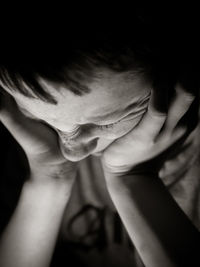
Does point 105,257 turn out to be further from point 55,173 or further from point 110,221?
point 55,173

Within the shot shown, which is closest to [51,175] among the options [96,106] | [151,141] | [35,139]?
[35,139]

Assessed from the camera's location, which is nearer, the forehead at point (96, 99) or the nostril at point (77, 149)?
the forehead at point (96, 99)

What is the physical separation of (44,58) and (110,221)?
1.87ft

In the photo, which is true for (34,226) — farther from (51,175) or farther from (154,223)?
(154,223)

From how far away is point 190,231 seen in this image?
65 cm

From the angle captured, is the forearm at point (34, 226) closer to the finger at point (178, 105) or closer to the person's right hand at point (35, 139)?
the person's right hand at point (35, 139)

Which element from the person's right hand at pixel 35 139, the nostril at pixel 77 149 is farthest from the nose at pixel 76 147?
the person's right hand at pixel 35 139

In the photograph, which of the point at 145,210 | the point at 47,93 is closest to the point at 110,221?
the point at 145,210

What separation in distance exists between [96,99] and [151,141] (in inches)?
10.7

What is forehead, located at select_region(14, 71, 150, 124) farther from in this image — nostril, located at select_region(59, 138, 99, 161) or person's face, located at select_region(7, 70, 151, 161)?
nostril, located at select_region(59, 138, 99, 161)

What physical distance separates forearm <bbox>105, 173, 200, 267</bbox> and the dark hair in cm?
37

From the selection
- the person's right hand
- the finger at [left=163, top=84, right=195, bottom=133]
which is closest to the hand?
the finger at [left=163, top=84, right=195, bottom=133]

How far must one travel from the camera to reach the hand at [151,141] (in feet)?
1.90

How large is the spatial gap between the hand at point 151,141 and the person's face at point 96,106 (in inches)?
2.0
